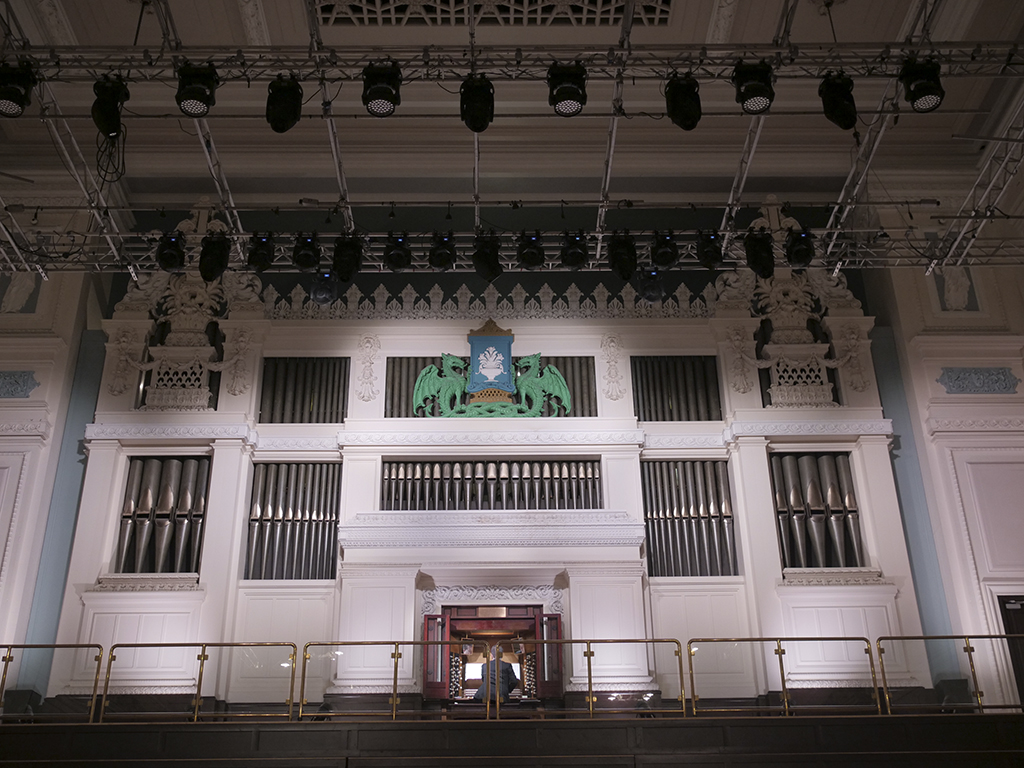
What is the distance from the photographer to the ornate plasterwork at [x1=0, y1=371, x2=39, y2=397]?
14273 mm

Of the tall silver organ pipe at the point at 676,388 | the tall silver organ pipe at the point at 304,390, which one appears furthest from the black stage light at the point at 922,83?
the tall silver organ pipe at the point at 304,390

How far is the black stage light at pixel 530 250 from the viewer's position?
44.0 ft

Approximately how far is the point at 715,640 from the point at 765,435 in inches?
151

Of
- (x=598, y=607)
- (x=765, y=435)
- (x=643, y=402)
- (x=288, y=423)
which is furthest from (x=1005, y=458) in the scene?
(x=288, y=423)

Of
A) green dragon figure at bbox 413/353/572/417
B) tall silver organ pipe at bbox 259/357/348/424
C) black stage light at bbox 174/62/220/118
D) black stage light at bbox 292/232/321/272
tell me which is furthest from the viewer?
tall silver organ pipe at bbox 259/357/348/424

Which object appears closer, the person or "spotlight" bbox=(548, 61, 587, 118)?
"spotlight" bbox=(548, 61, 587, 118)

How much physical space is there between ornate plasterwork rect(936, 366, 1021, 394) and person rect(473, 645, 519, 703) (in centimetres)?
793

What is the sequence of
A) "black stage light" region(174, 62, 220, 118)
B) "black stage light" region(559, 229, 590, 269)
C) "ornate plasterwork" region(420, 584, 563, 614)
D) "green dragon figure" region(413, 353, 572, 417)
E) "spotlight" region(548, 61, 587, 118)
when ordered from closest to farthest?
1. "black stage light" region(174, 62, 220, 118)
2. "spotlight" region(548, 61, 587, 118)
3. "black stage light" region(559, 229, 590, 269)
4. "ornate plasterwork" region(420, 584, 563, 614)
5. "green dragon figure" region(413, 353, 572, 417)

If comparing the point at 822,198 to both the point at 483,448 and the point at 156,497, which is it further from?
the point at 156,497

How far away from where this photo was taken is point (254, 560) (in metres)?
14.0

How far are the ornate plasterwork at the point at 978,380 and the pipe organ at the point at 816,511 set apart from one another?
6.23ft

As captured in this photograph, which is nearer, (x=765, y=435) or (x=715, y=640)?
(x=715, y=640)

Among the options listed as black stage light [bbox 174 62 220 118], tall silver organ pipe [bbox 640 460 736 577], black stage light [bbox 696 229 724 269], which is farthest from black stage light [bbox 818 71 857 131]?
black stage light [bbox 174 62 220 118]

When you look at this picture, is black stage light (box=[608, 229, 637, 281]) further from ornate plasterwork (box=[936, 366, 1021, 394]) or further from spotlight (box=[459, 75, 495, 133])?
ornate plasterwork (box=[936, 366, 1021, 394])
